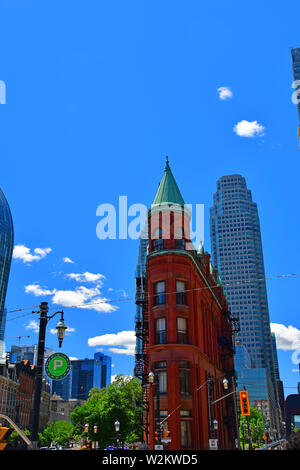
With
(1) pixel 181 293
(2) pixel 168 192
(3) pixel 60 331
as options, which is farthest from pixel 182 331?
(3) pixel 60 331

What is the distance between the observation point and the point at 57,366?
16.9 m

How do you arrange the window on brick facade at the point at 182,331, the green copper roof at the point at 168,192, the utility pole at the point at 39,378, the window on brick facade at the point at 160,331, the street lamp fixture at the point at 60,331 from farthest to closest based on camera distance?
the green copper roof at the point at 168,192 < the window on brick facade at the point at 182,331 < the window on brick facade at the point at 160,331 < the street lamp fixture at the point at 60,331 < the utility pole at the point at 39,378

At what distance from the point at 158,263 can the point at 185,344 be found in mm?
8969

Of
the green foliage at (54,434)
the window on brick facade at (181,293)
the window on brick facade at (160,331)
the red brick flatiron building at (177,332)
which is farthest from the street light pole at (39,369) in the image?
the green foliage at (54,434)

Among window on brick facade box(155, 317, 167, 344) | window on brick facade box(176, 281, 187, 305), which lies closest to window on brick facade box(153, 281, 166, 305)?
window on brick facade box(176, 281, 187, 305)

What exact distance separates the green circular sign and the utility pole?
1295 millimetres

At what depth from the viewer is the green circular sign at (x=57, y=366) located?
16.8 meters

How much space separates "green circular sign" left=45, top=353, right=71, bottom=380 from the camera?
55.0ft

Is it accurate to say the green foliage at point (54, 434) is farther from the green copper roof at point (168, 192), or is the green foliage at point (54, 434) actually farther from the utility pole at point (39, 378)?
the utility pole at point (39, 378)

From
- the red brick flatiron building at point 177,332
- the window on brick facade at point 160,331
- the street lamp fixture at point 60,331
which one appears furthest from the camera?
the window on brick facade at point 160,331

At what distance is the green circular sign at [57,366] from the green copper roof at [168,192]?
33347mm

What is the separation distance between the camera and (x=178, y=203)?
4938 centimetres

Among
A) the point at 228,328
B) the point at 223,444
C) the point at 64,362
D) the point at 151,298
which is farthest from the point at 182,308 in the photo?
the point at 228,328

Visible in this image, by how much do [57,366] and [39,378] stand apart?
1.95 metres
